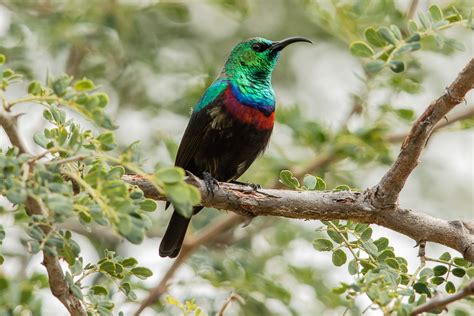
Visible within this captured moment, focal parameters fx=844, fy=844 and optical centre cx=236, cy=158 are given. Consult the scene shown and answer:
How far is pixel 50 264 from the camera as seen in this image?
2.53 m

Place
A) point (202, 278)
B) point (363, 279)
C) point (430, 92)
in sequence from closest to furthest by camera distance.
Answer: point (363, 279)
point (202, 278)
point (430, 92)

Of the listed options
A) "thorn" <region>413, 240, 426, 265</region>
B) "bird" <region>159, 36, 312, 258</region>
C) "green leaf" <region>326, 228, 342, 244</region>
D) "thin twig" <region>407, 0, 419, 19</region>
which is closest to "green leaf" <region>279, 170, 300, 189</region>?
"green leaf" <region>326, 228, 342, 244</region>

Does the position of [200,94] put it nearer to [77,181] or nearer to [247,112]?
[247,112]

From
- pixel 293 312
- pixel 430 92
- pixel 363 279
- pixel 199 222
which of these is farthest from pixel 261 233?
pixel 363 279

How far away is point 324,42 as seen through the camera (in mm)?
7664

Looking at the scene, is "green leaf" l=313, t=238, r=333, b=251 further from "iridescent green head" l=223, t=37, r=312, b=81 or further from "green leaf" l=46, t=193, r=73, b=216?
"iridescent green head" l=223, t=37, r=312, b=81

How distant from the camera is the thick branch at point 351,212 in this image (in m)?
3.13

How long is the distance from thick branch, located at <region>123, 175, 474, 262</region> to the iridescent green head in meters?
1.70

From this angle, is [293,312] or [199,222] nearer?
[293,312]

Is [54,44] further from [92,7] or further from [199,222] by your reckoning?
[199,222]

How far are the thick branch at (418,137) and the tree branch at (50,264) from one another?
120 cm

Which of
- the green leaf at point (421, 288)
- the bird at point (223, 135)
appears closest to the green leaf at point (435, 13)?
the green leaf at point (421, 288)

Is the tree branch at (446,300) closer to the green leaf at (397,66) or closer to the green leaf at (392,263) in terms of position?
the green leaf at (392,263)

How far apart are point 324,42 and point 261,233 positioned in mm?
2608
